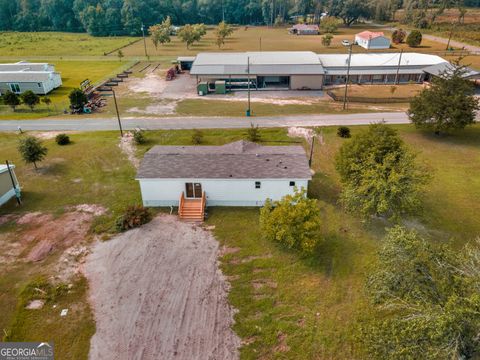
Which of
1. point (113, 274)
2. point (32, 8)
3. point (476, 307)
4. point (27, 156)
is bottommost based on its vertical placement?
point (113, 274)

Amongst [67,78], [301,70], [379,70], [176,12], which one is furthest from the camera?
[176,12]

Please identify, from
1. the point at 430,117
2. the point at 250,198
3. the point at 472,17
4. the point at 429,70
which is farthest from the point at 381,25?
the point at 250,198

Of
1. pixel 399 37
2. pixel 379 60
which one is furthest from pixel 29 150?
pixel 399 37

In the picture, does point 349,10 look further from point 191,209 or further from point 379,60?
point 191,209

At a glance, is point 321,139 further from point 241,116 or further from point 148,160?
point 148,160

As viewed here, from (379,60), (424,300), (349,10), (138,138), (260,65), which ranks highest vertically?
(349,10)

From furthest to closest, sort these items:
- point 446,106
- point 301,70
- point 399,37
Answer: point 399,37, point 301,70, point 446,106

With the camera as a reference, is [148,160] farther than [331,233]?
Yes

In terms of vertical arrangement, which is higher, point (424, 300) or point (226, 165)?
point (424, 300)
